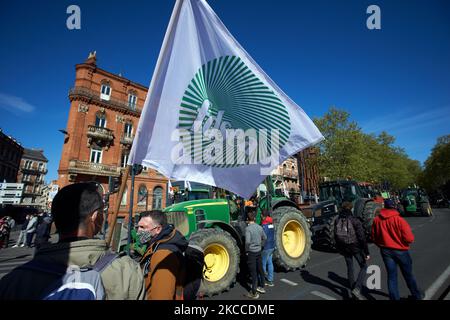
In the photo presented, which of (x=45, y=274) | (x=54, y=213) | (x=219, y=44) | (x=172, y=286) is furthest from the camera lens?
(x=219, y=44)

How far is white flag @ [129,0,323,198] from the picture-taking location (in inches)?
122

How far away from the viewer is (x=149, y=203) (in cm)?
2491

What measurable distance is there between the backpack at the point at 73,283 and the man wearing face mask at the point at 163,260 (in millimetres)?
802

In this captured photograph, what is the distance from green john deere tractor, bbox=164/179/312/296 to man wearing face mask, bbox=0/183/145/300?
316 centimetres

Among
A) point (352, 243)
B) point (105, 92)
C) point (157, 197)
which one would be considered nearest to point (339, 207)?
point (352, 243)

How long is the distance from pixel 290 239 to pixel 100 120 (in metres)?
24.1

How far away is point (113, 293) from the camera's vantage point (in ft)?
3.83

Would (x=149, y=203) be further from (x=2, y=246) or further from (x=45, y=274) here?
Answer: (x=45, y=274)

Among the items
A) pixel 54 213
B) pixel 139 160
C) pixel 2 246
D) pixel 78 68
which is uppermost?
pixel 78 68

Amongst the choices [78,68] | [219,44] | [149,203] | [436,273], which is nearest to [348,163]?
[436,273]
